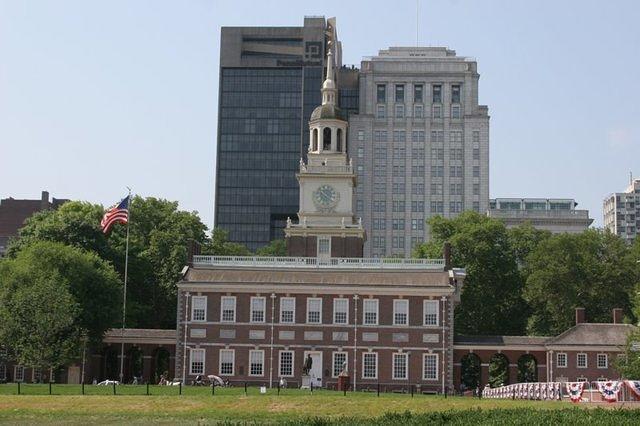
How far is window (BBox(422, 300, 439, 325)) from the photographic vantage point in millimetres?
72500

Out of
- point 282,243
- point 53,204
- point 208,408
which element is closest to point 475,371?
point 282,243

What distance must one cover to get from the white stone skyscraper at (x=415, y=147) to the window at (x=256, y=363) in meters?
Result: 96.3

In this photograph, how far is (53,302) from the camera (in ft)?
219

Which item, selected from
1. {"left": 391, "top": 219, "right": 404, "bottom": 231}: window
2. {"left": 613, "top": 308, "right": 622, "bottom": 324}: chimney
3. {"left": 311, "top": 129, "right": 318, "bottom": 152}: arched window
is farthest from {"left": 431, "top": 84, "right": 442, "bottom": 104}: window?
{"left": 613, "top": 308, "right": 622, "bottom": 324}: chimney

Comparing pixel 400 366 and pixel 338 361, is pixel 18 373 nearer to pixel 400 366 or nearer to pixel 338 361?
pixel 338 361

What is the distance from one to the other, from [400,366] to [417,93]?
346 ft

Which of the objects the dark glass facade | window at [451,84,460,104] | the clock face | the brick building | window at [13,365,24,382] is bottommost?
window at [13,365,24,382]

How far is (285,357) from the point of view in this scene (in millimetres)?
72812

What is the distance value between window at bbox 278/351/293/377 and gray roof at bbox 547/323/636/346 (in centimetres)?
1599

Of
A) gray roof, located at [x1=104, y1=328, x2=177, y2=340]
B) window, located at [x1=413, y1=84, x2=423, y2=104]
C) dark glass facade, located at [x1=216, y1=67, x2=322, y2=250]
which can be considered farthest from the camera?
window, located at [x1=413, y1=84, x2=423, y2=104]

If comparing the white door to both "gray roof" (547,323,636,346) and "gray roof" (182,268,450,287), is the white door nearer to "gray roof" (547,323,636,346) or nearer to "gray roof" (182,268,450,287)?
"gray roof" (182,268,450,287)

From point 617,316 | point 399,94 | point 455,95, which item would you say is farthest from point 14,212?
point 617,316

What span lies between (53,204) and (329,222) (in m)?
69.0

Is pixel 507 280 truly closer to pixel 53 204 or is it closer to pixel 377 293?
pixel 377 293
